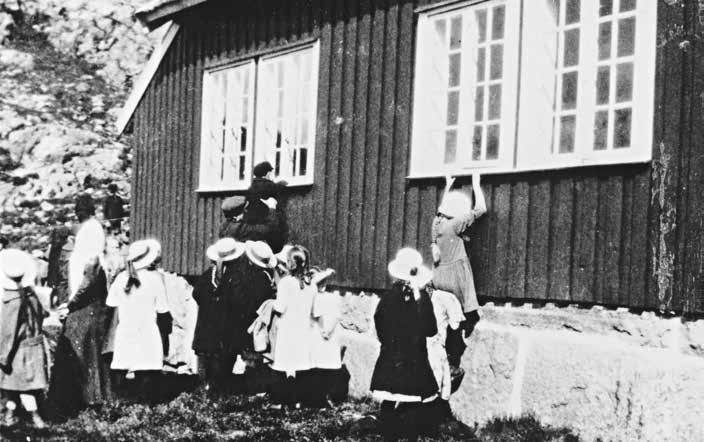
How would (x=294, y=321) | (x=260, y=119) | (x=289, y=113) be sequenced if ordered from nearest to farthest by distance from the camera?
(x=294, y=321) < (x=289, y=113) < (x=260, y=119)

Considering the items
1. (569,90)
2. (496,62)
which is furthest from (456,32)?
(569,90)

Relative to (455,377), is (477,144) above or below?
above

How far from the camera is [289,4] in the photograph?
11305 millimetres

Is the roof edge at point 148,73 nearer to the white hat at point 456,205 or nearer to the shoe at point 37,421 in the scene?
the shoe at point 37,421

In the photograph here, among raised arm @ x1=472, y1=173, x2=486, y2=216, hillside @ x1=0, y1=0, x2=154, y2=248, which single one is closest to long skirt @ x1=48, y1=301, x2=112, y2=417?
raised arm @ x1=472, y1=173, x2=486, y2=216

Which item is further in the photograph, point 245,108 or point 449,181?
point 245,108

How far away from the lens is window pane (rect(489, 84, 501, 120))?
27.3 ft

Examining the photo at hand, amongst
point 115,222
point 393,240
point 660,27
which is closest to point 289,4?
point 393,240

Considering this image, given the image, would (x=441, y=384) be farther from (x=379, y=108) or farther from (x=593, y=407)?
(x=379, y=108)

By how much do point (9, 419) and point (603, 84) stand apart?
6.21 meters

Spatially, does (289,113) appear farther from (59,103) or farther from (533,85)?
(59,103)

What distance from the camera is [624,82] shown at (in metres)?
7.25

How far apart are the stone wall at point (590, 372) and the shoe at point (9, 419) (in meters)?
4.19

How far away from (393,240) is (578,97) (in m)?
2.68
